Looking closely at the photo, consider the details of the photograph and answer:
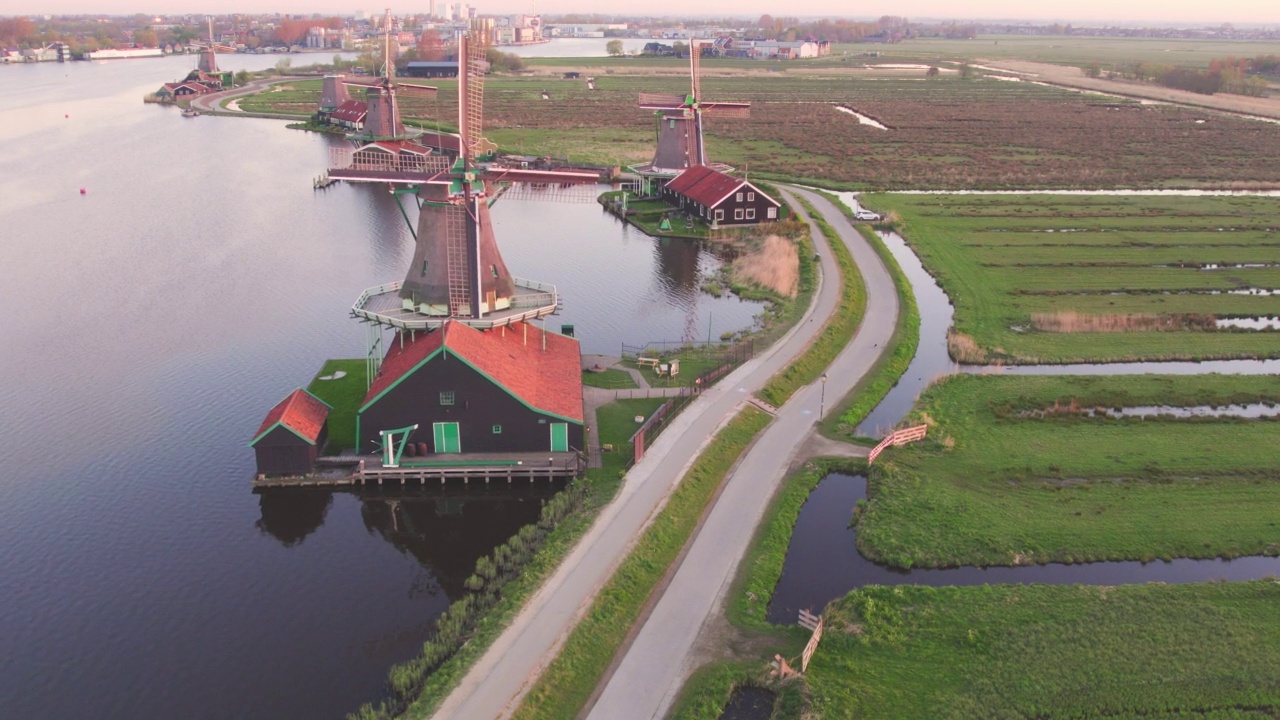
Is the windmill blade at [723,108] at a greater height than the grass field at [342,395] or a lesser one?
greater

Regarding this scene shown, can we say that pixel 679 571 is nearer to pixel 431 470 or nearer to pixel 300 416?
pixel 431 470

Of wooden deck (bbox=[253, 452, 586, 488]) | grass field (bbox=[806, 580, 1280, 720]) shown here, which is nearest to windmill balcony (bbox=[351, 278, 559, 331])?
wooden deck (bbox=[253, 452, 586, 488])

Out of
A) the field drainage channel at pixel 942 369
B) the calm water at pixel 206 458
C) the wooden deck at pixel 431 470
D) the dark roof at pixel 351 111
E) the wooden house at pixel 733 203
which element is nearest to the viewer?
the calm water at pixel 206 458

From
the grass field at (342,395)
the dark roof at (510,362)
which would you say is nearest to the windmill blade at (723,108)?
the grass field at (342,395)

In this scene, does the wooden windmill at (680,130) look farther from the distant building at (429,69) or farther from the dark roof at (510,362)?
the distant building at (429,69)

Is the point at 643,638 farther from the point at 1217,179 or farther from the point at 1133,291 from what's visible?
the point at 1217,179

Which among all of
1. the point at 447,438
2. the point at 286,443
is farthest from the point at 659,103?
the point at 286,443
